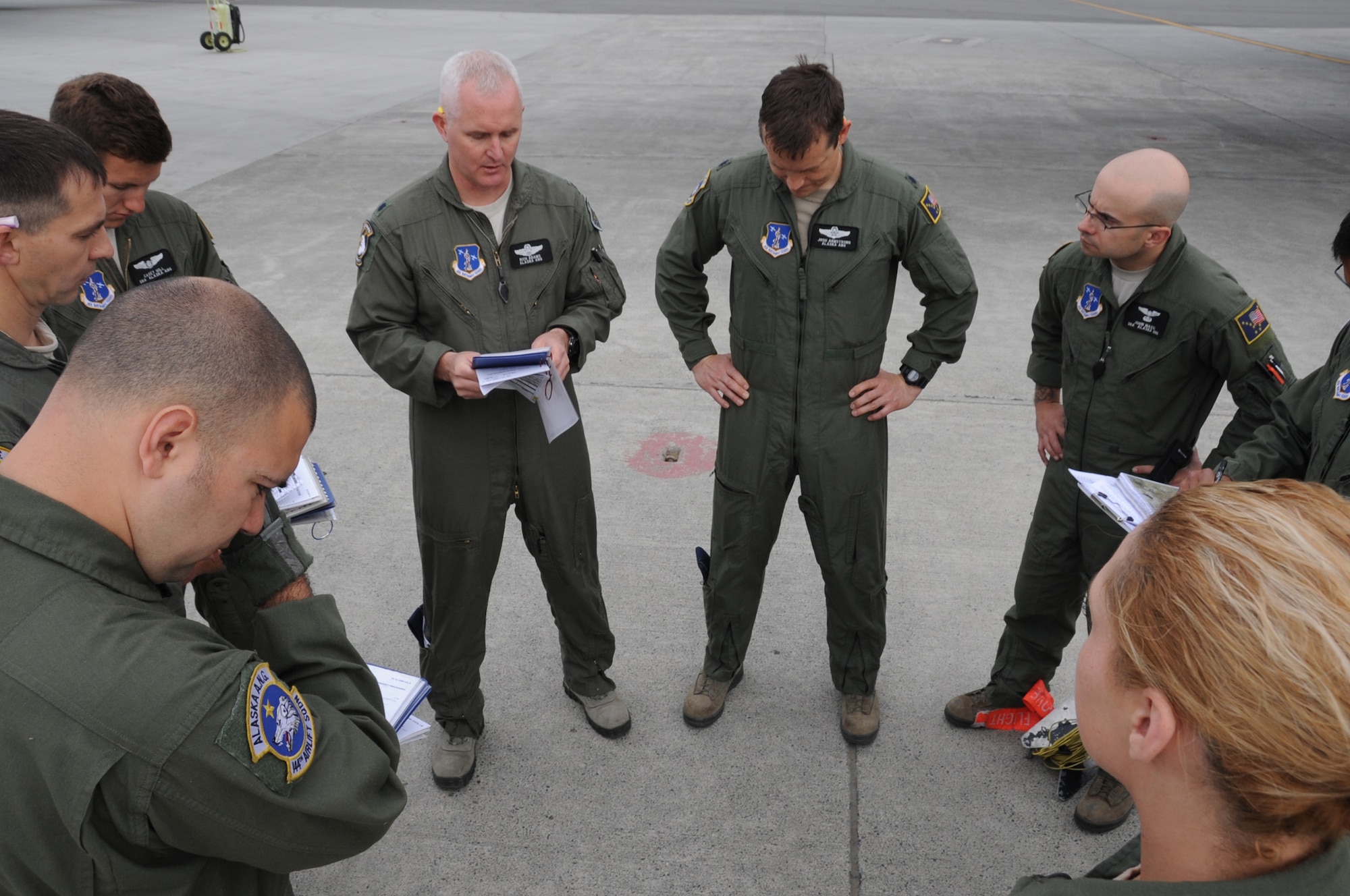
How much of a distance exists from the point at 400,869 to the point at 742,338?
177 cm

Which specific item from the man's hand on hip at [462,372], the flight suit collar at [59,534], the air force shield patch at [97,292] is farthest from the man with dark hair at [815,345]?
the flight suit collar at [59,534]

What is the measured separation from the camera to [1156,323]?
2.60m

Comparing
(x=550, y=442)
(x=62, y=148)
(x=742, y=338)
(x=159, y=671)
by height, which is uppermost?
(x=62, y=148)

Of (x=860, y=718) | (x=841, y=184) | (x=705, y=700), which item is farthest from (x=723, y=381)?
(x=860, y=718)

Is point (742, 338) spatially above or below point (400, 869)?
above

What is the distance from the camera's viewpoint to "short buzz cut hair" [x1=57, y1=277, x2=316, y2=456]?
3.83 ft

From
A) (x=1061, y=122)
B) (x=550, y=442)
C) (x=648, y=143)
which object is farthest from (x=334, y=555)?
(x=1061, y=122)

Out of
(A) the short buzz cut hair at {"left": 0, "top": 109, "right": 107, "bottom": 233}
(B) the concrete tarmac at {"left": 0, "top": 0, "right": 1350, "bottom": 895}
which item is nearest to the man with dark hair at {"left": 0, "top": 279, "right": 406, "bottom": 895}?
(A) the short buzz cut hair at {"left": 0, "top": 109, "right": 107, "bottom": 233}

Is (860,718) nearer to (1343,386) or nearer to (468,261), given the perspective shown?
(1343,386)

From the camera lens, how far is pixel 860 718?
2.99 meters

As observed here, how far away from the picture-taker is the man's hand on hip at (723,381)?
2.89m

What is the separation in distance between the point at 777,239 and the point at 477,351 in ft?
3.00

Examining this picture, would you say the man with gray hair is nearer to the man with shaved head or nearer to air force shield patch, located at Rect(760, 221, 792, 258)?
air force shield patch, located at Rect(760, 221, 792, 258)

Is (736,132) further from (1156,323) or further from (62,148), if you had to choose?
(62,148)
